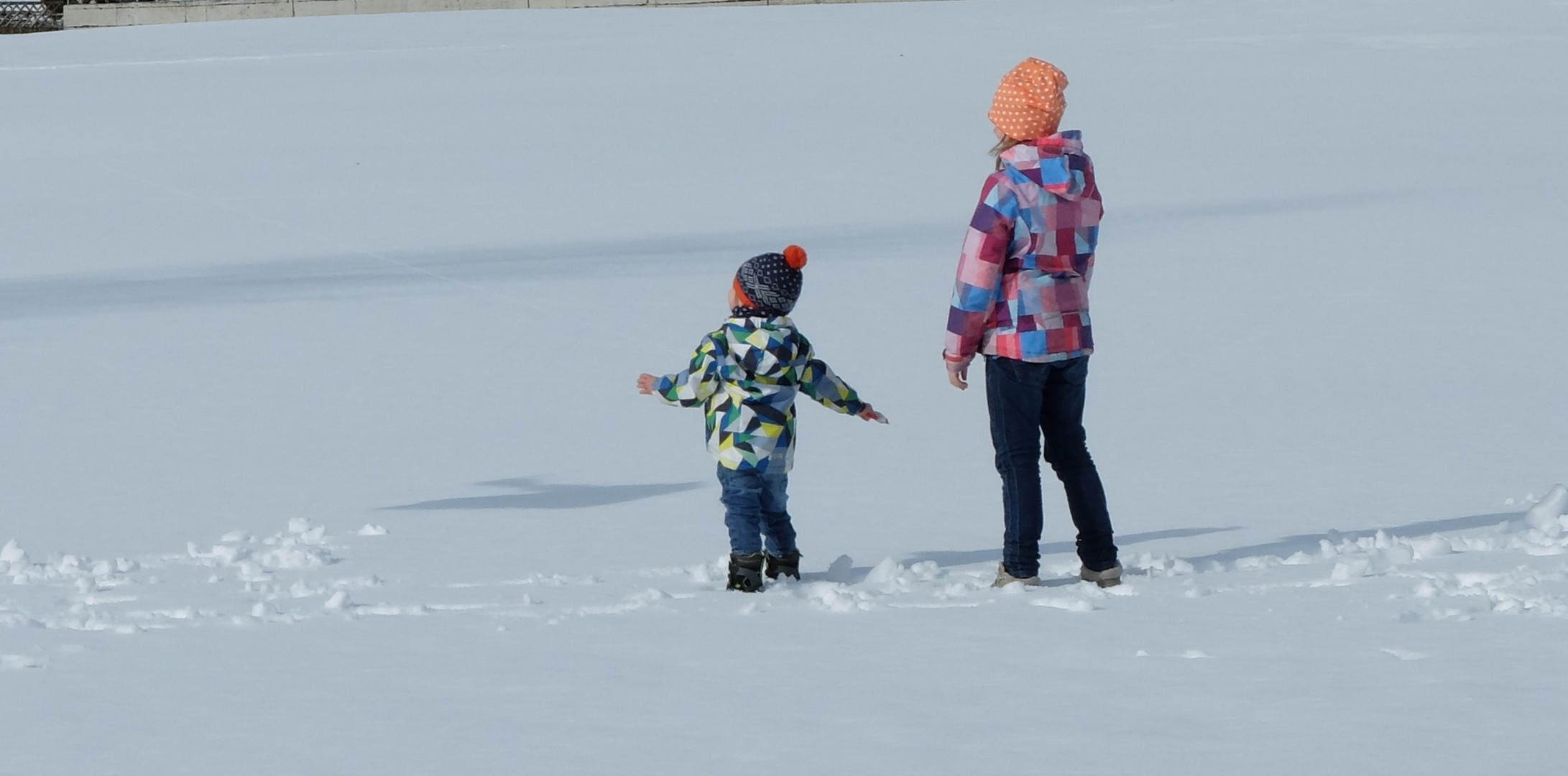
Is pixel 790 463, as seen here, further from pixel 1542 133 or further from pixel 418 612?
pixel 1542 133

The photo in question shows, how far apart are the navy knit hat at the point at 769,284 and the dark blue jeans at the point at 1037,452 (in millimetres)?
548

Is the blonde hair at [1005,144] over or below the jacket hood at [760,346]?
over

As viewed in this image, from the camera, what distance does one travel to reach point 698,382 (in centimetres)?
519

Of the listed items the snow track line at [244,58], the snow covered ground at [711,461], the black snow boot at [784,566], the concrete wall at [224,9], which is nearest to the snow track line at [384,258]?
the snow covered ground at [711,461]

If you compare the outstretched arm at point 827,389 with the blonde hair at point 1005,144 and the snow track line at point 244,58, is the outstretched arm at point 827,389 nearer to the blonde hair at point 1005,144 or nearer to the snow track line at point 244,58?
the blonde hair at point 1005,144

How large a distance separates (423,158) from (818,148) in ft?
10.9

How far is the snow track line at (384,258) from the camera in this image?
33.2ft

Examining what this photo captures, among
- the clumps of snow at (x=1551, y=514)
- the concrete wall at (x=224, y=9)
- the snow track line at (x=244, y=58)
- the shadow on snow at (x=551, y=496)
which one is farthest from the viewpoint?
the concrete wall at (x=224, y=9)

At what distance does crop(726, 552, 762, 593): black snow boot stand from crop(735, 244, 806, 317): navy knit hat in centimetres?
65

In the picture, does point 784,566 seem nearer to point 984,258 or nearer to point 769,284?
point 769,284

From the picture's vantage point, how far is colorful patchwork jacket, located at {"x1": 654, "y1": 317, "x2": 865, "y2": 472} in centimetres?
516

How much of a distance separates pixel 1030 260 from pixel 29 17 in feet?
117

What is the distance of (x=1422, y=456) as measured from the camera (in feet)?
23.1

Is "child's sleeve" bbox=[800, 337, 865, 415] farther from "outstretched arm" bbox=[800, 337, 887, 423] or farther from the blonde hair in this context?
the blonde hair
